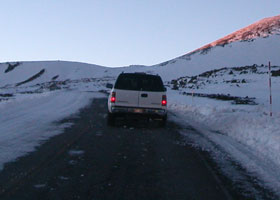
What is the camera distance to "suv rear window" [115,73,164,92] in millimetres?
12945

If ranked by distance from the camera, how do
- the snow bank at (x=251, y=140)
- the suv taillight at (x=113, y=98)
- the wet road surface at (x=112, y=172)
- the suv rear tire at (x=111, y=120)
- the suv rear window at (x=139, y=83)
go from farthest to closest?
the suv rear tire at (x=111, y=120) → the suv rear window at (x=139, y=83) → the suv taillight at (x=113, y=98) → the snow bank at (x=251, y=140) → the wet road surface at (x=112, y=172)

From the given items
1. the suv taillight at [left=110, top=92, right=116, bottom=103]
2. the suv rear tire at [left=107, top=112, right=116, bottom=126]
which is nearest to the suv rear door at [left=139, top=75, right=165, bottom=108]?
the suv taillight at [left=110, top=92, right=116, bottom=103]

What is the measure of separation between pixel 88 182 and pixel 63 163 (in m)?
1.46

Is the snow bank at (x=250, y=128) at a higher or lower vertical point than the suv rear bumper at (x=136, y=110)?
lower

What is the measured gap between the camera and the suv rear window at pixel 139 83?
12.9 m

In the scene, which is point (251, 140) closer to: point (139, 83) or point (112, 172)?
point (139, 83)

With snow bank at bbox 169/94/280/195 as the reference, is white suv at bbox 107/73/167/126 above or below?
above

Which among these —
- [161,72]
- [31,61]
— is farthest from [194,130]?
[31,61]

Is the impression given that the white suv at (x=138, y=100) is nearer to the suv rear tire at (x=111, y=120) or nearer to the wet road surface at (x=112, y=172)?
the suv rear tire at (x=111, y=120)

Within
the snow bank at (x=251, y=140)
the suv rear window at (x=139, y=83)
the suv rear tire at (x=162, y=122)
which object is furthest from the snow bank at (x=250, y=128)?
the suv rear window at (x=139, y=83)

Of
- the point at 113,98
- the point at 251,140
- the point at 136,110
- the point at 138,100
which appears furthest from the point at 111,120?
the point at 251,140

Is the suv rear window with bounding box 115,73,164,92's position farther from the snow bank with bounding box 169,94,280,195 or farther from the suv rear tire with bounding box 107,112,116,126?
the snow bank with bounding box 169,94,280,195

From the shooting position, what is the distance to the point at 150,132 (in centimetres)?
1205

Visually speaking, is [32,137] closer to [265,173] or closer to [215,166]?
[215,166]
